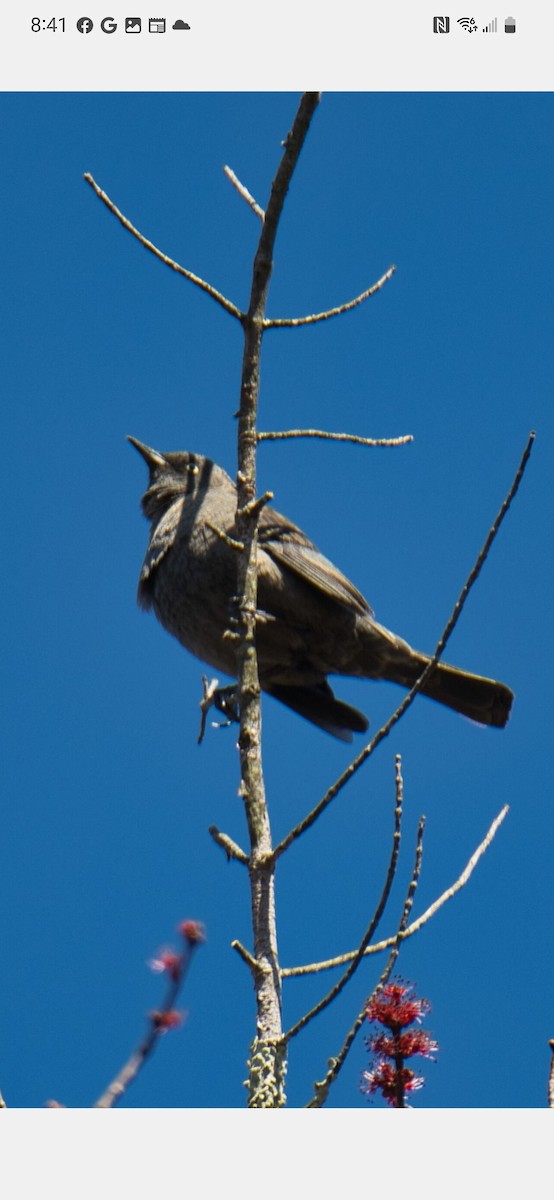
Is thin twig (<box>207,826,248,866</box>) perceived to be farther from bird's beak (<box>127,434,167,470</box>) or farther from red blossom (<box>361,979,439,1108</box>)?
bird's beak (<box>127,434,167,470</box>)

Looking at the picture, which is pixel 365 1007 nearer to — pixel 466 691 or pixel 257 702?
pixel 257 702

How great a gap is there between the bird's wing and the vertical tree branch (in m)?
2.81

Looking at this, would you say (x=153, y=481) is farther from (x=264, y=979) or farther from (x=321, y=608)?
(x=264, y=979)

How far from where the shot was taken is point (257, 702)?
4.21m

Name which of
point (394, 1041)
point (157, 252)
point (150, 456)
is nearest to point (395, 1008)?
point (394, 1041)

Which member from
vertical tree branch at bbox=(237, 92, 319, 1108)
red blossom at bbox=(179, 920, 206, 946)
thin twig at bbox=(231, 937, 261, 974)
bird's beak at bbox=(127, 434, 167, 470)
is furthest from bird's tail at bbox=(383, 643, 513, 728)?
red blossom at bbox=(179, 920, 206, 946)

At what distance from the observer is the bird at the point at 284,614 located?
7.02 meters

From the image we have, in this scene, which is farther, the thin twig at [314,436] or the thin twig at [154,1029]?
the thin twig at [314,436]

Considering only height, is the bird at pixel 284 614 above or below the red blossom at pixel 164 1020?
above

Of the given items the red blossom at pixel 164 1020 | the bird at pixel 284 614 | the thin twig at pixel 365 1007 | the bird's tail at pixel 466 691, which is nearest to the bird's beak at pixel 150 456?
the bird at pixel 284 614

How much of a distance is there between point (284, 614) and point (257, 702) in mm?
3122

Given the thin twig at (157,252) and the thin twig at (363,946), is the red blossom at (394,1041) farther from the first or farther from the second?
the thin twig at (157,252)

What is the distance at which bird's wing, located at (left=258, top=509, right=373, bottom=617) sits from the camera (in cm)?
732
